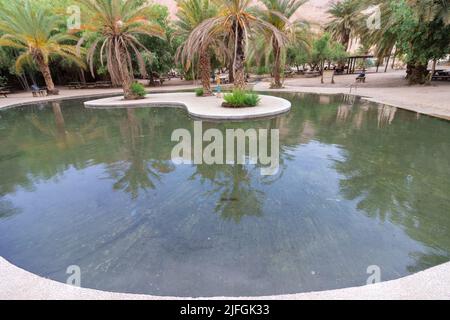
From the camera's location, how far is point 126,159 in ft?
24.4

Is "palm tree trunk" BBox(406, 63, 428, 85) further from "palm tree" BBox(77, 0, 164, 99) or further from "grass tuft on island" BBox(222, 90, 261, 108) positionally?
"palm tree" BBox(77, 0, 164, 99)

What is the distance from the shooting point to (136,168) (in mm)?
6773

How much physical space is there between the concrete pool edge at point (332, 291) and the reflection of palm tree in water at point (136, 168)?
2544 millimetres

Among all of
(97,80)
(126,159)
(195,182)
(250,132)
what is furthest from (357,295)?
(97,80)

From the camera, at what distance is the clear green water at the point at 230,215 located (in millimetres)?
3295

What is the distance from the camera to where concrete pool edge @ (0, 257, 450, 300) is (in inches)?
102

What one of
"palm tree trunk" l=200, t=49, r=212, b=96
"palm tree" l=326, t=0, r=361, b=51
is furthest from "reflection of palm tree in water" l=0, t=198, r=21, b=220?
"palm tree" l=326, t=0, r=361, b=51

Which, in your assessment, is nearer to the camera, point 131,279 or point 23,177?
point 131,279

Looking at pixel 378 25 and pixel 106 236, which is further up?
pixel 378 25

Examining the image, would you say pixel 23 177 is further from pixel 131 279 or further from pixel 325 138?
pixel 325 138

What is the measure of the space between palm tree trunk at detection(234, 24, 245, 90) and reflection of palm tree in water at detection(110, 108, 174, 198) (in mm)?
7280

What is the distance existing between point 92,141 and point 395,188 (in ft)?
31.6

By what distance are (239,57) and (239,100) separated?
2941mm

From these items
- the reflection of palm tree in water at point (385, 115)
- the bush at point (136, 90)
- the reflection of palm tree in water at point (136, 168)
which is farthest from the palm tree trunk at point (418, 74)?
the reflection of palm tree in water at point (136, 168)
